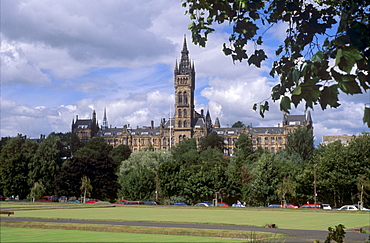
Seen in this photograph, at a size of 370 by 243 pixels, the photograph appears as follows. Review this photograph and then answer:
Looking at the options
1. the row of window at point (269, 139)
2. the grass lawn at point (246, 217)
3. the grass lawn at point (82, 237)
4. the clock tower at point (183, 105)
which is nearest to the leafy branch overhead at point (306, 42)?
the grass lawn at point (82, 237)

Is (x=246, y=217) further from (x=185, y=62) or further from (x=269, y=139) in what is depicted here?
(x=269, y=139)

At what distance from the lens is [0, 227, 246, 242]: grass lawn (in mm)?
21281

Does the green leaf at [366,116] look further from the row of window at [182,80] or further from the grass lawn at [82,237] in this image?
the row of window at [182,80]

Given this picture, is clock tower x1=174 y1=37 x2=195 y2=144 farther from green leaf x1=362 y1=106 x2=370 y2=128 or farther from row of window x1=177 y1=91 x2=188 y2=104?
green leaf x1=362 y1=106 x2=370 y2=128

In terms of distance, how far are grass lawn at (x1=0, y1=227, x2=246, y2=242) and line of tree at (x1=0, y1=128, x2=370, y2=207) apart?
4778 cm

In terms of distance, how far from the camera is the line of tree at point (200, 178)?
6725cm

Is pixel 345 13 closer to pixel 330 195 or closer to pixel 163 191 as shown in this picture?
pixel 330 195

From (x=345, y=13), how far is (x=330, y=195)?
68.0m

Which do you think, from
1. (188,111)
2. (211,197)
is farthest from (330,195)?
(188,111)

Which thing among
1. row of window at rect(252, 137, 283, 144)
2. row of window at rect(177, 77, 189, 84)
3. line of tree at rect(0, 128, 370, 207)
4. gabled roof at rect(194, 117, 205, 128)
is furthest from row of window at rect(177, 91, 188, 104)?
line of tree at rect(0, 128, 370, 207)

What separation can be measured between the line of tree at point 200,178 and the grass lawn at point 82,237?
47780 mm

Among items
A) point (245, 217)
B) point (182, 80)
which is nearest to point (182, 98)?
point (182, 80)

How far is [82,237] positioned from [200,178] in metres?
54.3

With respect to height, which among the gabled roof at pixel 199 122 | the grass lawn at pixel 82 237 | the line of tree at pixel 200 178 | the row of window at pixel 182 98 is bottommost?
the grass lawn at pixel 82 237
